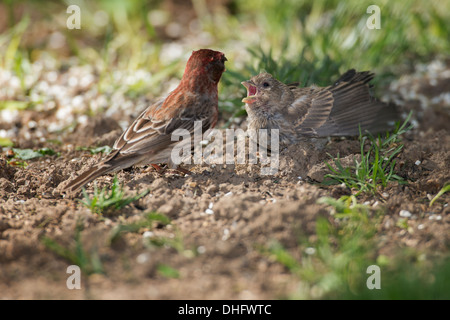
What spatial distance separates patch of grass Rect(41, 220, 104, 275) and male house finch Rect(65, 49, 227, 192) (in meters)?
1.01

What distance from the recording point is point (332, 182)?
4555 millimetres

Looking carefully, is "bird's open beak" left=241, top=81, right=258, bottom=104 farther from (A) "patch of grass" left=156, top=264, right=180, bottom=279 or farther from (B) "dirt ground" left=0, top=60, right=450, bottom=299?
(A) "patch of grass" left=156, top=264, right=180, bottom=279

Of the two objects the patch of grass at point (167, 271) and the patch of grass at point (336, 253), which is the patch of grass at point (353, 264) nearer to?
the patch of grass at point (336, 253)

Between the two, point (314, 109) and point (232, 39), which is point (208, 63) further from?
point (232, 39)

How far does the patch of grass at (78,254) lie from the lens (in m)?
3.45

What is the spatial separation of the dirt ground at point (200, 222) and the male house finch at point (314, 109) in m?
0.20

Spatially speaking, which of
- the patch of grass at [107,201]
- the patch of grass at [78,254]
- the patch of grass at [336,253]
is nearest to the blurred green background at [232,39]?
the patch of grass at [107,201]

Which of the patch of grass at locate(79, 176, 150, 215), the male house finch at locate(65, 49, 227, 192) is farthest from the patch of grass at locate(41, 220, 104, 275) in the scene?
the male house finch at locate(65, 49, 227, 192)

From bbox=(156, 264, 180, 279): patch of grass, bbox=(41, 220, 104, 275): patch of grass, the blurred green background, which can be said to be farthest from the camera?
the blurred green background

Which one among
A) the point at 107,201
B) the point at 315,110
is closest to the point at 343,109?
the point at 315,110

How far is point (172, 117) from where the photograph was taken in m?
4.92

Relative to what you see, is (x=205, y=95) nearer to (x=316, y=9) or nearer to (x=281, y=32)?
(x=281, y=32)

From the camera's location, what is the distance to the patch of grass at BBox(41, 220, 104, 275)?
3.45m

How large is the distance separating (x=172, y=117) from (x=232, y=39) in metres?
3.56
